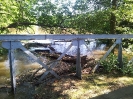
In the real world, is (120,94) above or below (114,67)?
below

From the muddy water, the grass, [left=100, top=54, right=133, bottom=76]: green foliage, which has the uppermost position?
[left=100, top=54, right=133, bottom=76]: green foliage

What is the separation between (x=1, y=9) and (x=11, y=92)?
5690 millimetres

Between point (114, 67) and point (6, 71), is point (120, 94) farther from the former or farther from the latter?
point (6, 71)

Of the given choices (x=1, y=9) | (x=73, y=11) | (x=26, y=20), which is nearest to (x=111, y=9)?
(x=73, y=11)

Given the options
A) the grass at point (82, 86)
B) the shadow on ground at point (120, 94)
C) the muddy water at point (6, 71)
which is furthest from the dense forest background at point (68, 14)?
the shadow on ground at point (120, 94)

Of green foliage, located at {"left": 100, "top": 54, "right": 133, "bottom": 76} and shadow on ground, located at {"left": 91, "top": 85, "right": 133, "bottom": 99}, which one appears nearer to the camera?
shadow on ground, located at {"left": 91, "top": 85, "right": 133, "bottom": 99}

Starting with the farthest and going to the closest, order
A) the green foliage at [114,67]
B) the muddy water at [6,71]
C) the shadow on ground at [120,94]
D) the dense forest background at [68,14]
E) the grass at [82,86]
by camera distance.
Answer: the dense forest background at [68,14], the green foliage at [114,67], the muddy water at [6,71], the grass at [82,86], the shadow on ground at [120,94]

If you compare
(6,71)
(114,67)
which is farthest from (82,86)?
(6,71)

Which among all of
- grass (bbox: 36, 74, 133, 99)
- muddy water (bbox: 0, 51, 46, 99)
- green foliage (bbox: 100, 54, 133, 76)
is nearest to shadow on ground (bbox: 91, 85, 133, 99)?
grass (bbox: 36, 74, 133, 99)

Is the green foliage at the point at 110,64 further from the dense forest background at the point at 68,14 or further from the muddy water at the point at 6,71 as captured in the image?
the muddy water at the point at 6,71

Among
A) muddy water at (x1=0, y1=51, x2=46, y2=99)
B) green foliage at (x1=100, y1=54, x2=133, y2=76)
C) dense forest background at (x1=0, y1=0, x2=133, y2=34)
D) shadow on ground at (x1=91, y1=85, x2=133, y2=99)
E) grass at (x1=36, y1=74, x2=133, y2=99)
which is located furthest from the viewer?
dense forest background at (x1=0, y1=0, x2=133, y2=34)

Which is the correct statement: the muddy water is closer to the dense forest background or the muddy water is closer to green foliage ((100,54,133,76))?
the dense forest background

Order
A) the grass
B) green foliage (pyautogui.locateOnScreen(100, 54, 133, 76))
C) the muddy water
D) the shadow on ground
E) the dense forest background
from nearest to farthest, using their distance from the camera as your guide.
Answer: the shadow on ground
the grass
the muddy water
green foliage (pyautogui.locateOnScreen(100, 54, 133, 76))
the dense forest background

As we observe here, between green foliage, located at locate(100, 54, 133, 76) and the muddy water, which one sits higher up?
green foliage, located at locate(100, 54, 133, 76)
